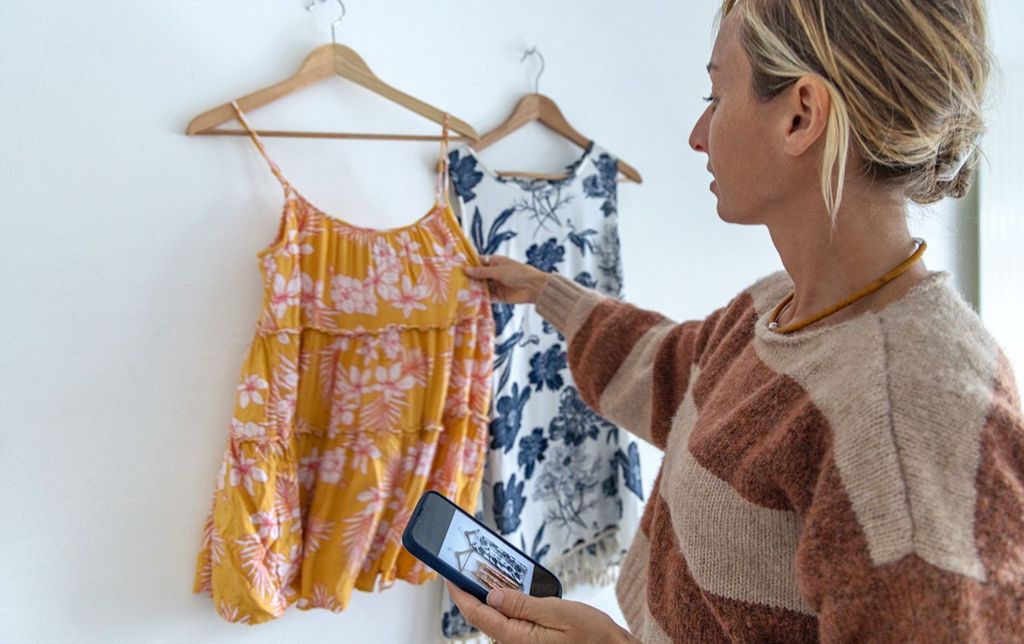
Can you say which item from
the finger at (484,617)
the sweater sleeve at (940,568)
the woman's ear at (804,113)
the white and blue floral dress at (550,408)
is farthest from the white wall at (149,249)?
the finger at (484,617)

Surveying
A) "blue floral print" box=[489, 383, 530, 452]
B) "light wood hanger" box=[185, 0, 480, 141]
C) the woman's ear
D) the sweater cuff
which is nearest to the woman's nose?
the woman's ear

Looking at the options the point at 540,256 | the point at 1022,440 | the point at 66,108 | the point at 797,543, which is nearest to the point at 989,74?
the point at 1022,440

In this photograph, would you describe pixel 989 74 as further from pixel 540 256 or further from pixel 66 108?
pixel 66 108

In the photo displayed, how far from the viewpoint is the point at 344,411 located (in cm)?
97

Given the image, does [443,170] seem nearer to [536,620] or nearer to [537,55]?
[537,55]

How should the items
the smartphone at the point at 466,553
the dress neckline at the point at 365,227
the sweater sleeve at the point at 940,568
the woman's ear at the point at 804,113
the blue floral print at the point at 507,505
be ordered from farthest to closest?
the blue floral print at the point at 507,505 < the dress neckline at the point at 365,227 < the smartphone at the point at 466,553 < the woman's ear at the point at 804,113 < the sweater sleeve at the point at 940,568

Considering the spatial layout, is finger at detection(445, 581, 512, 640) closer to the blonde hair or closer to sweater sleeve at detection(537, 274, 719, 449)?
sweater sleeve at detection(537, 274, 719, 449)

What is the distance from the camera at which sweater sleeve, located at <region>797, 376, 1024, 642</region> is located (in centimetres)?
44

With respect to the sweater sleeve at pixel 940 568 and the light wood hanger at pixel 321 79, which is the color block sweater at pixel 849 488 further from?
the light wood hanger at pixel 321 79

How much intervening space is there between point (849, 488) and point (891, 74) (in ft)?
1.02

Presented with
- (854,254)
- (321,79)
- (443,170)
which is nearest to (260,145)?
(321,79)

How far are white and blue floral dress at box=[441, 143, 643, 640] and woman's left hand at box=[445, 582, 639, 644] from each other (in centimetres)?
43

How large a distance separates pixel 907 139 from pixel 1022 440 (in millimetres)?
235

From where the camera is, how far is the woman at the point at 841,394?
460 mm
